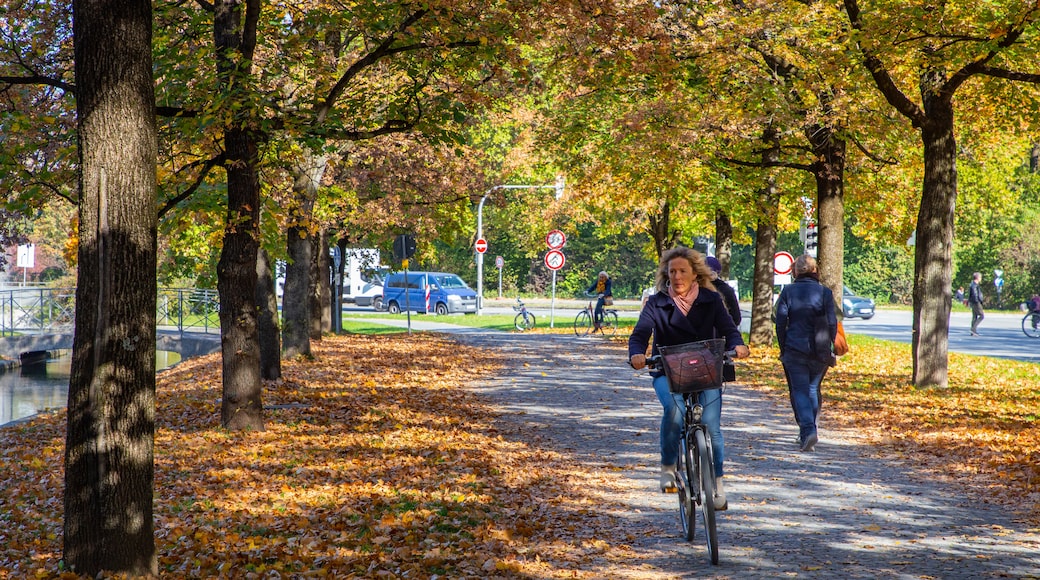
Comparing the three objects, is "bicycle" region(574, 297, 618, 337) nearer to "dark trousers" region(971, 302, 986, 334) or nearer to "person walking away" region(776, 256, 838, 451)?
"dark trousers" region(971, 302, 986, 334)

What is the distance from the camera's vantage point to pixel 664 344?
22.7 feet

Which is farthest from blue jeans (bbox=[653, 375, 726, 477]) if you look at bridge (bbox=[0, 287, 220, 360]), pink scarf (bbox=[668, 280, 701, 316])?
bridge (bbox=[0, 287, 220, 360])

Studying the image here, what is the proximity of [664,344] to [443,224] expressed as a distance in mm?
21098

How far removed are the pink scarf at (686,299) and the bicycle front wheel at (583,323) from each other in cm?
2581

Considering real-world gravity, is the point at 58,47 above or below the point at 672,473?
above

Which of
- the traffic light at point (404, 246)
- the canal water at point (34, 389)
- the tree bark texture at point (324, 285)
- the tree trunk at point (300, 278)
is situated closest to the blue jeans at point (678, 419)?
the tree trunk at point (300, 278)

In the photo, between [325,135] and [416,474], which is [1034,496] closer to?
[416,474]

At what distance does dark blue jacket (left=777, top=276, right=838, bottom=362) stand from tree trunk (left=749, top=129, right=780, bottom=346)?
14.1 m

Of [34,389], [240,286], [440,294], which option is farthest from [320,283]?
[440,294]

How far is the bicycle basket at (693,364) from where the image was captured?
20.9 feet

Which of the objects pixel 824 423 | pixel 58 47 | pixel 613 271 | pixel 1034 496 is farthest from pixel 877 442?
pixel 613 271

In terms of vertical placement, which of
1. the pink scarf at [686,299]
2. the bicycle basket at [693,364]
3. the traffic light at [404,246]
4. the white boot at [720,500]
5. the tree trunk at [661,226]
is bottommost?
the white boot at [720,500]

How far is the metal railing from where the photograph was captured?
115 ft

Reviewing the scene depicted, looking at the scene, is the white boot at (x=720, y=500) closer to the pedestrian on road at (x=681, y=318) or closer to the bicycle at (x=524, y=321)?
the pedestrian on road at (x=681, y=318)
